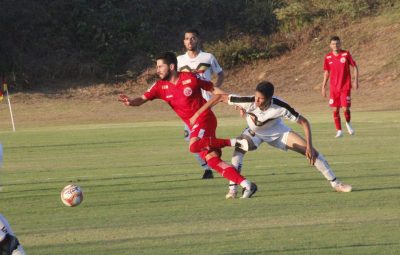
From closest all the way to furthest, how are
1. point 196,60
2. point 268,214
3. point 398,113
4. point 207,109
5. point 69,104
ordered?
1. point 268,214
2. point 207,109
3. point 196,60
4. point 398,113
5. point 69,104

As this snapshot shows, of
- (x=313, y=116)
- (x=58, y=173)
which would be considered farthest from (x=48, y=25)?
(x=58, y=173)

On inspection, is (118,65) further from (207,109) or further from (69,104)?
(207,109)

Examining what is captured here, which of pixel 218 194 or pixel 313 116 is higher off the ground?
pixel 218 194

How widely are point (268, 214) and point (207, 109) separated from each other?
231 cm

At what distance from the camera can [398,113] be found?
3131 centimetres

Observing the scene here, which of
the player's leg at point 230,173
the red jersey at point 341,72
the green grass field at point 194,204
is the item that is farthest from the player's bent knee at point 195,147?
Result: the red jersey at point 341,72

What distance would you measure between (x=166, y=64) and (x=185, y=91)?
1.49 ft

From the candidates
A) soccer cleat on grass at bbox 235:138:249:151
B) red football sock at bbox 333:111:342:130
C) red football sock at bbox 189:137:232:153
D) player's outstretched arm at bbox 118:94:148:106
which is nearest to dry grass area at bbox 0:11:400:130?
red football sock at bbox 333:111:342:130

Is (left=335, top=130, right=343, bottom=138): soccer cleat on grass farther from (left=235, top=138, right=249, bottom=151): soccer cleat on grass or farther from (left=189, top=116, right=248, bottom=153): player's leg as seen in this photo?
(left=235, top=138, right=249, bottom=151): soccer cleat on grass

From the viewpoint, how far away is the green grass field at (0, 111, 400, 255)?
8922mm

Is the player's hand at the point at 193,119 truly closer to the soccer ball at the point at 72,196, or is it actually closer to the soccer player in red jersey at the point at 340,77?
the soccer ball at the point at 72,196

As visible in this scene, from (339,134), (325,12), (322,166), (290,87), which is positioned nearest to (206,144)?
(322,166)

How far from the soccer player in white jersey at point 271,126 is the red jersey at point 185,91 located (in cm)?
52

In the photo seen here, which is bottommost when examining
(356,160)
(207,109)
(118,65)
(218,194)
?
(118,65)
